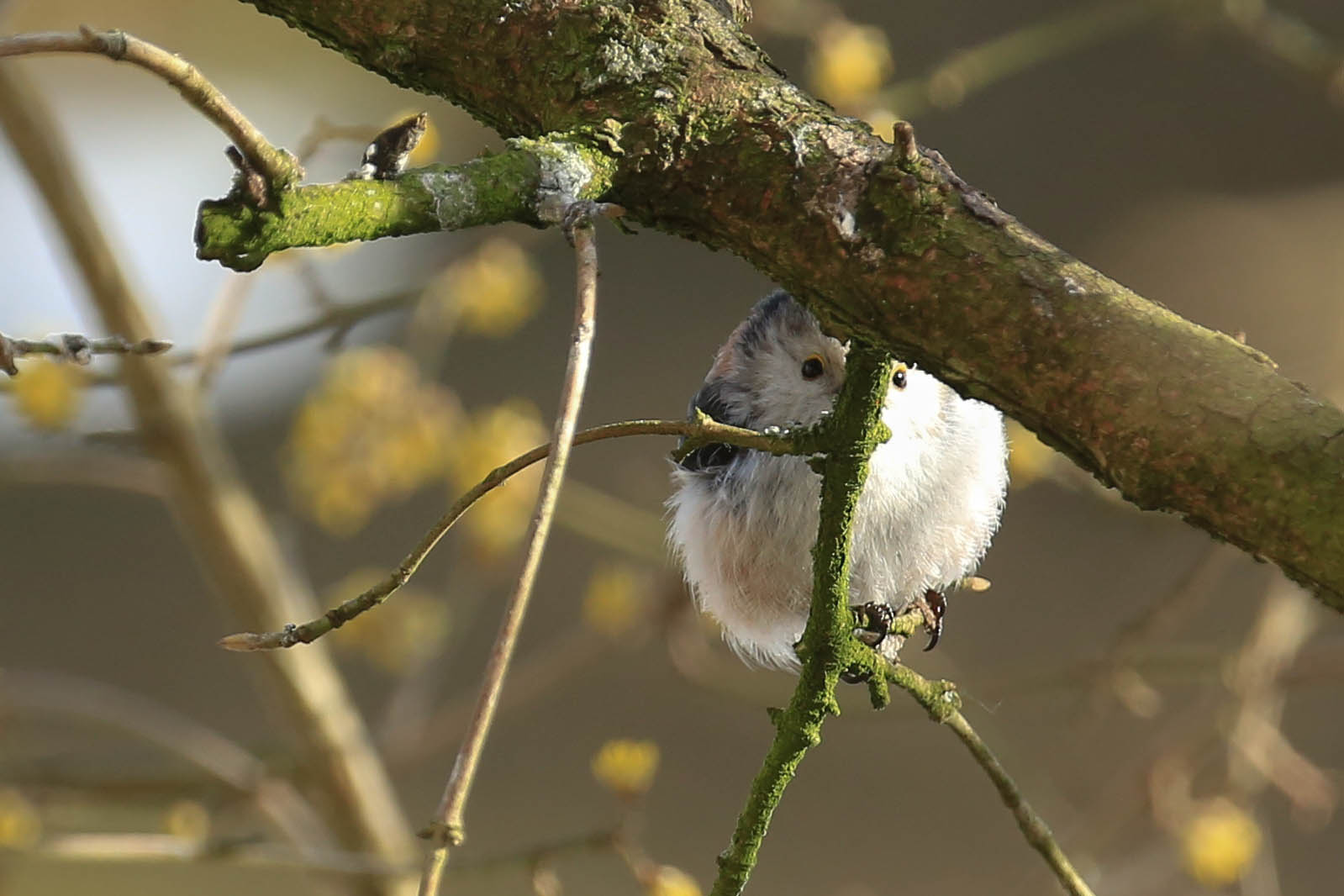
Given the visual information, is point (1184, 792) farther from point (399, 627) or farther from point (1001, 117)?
point (1001, 117)

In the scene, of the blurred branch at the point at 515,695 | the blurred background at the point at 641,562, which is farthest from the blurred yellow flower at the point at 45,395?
the blurred branch at the point at 515,695

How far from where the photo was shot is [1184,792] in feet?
4.96

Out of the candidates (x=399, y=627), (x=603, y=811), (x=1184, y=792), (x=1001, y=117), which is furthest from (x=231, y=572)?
(x=1001, y=117)

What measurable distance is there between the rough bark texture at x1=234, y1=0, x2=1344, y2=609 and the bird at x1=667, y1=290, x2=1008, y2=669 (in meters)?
0.54

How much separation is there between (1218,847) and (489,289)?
3.28 ft

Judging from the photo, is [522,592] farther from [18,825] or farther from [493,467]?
[18,825]

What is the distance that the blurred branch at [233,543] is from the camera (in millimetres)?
1568

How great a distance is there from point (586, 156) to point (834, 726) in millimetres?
2199

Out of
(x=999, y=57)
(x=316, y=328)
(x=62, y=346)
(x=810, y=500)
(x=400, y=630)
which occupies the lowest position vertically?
(x=62, y=346)

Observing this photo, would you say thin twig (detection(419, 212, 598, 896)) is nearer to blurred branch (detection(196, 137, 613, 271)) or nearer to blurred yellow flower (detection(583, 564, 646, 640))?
blurred branch (detection(196, 137, 613, 271))

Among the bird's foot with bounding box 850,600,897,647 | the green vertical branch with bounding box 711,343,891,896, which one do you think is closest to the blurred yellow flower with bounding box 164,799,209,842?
the bird's foot with bounding box 850,600,897,647

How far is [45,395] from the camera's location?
4.19ft

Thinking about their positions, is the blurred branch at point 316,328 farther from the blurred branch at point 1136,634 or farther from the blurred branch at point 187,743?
the blurred branch at point 1136,634

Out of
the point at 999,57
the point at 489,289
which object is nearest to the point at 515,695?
the point at 489,289
